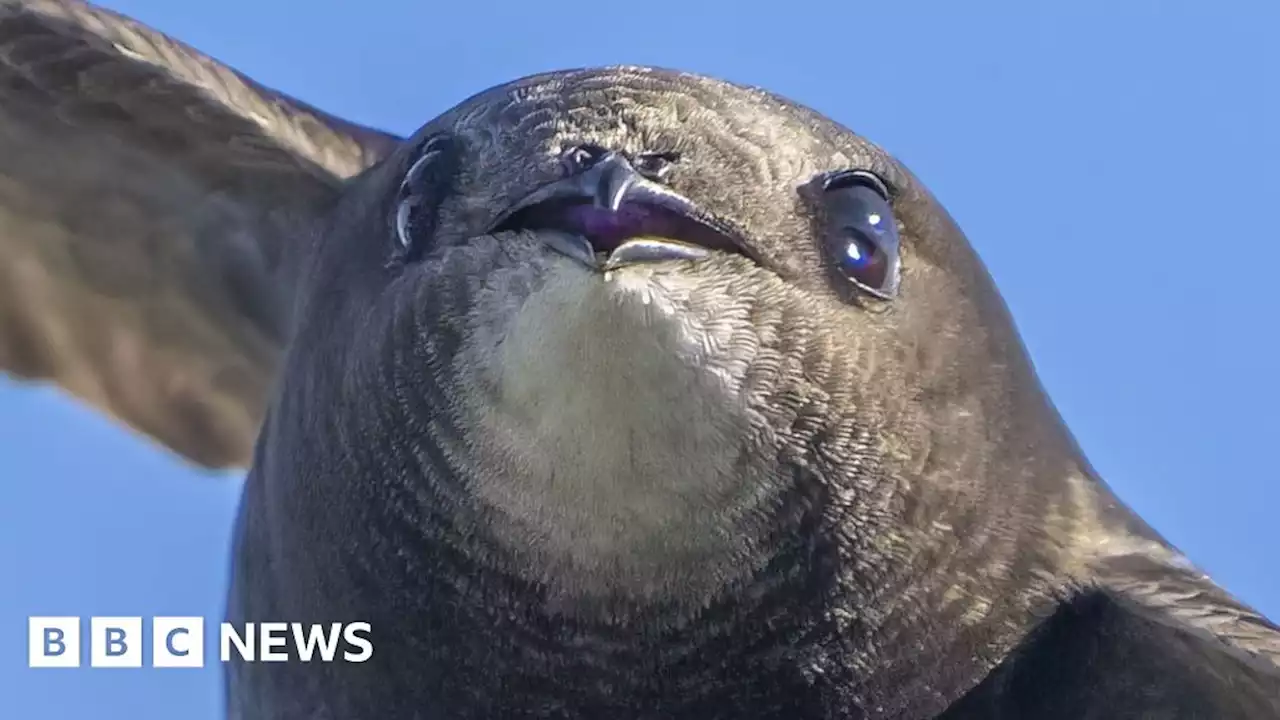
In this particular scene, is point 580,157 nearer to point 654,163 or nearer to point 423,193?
point 654,163

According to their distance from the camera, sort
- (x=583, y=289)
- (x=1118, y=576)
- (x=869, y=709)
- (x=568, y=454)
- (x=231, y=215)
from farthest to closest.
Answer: (x=231, y=215)
(x=1118, y=576)
(x=869, y=709)
(x=568, y=454)
(x=583, y=289)

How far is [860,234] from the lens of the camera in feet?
7.23

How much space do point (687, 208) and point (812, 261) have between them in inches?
9.1

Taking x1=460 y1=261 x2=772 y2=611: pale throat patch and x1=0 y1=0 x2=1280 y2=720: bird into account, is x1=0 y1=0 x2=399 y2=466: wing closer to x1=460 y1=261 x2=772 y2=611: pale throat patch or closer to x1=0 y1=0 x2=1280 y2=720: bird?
x1=0 y1=0 x2=1280 y2=720: bird

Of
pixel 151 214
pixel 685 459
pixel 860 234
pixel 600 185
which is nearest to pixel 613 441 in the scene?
pixel 685 459

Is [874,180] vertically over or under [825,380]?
over

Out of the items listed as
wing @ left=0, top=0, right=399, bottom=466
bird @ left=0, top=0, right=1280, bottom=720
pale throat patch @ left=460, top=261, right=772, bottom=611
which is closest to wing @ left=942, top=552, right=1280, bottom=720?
bird @ left=0, top=0, right=1280, bottom=720

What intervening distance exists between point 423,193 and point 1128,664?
112 cm

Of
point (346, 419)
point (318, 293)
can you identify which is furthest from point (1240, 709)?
point (318, 293)

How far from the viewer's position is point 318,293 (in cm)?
260

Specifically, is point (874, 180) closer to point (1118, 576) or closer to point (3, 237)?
point (1118, 576)

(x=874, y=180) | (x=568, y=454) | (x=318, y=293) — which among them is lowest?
(x=568, y=454)

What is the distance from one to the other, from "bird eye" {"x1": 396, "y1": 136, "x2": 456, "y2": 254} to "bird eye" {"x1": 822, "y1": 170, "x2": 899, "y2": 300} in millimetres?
473

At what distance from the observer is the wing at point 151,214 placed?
336 centimetres
